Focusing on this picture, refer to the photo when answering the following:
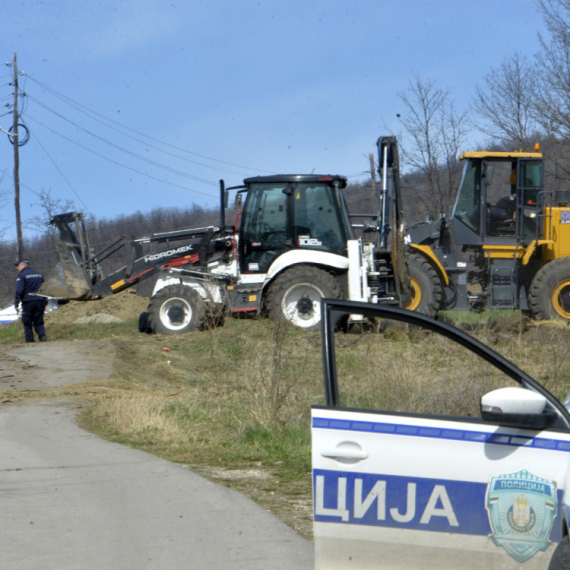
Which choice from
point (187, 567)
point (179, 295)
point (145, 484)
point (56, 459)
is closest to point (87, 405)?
point (56, 459)

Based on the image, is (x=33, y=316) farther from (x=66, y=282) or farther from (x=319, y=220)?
(x=319, y=220)

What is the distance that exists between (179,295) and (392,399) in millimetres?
9024

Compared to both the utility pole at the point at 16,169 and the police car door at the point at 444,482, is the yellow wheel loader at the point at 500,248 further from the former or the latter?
the utility pole at the point at 16,169

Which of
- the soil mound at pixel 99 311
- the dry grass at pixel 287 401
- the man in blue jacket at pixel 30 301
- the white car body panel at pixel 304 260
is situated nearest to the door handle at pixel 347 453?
the dry grass at pixel 287 401

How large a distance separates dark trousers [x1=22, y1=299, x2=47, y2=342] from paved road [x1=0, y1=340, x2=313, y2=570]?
992 cm

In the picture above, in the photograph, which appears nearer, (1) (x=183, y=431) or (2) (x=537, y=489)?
(2) (x=537, y=489)

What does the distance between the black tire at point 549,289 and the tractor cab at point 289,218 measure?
4.02 metres

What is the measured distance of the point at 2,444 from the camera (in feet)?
23.0

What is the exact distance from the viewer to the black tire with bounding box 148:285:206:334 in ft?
51.3

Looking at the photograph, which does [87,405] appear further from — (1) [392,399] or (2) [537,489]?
(2) [537,489]

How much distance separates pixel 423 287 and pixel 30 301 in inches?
331

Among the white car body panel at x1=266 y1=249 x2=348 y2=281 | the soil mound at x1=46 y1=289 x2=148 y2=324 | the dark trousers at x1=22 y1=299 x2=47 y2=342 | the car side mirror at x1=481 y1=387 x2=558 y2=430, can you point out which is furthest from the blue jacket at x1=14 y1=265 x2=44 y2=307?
the car side mirror at x1=481 y1=387 x2=558 y2=430

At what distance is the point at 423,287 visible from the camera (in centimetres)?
1534

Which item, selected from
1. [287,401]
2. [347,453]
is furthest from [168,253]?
[347,453]
